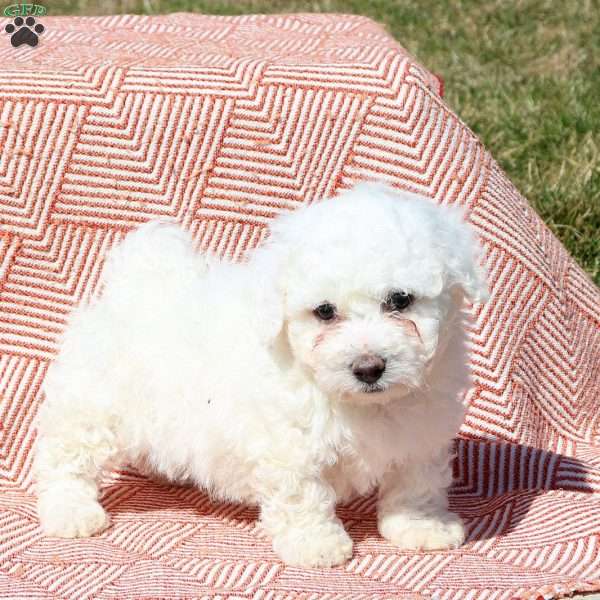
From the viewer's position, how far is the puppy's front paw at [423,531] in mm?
2941

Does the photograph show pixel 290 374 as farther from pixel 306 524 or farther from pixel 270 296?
pixel 306 524

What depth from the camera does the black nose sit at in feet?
8.40

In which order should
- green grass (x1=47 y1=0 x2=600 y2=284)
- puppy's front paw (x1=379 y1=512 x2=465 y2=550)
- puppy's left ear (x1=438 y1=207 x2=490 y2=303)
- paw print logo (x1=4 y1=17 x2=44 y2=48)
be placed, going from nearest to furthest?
puppy's left ear (x1=438 y1=207 x2=490 y2=303) → puppy's front paw (x1=379 y1=512 x2=465 y2=550) → paw print logo (x1=4 y1=17 x2=44 y2=48) → green grass (x1=47 y1=0 x2=600 y2=284)

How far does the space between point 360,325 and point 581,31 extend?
15.5ft

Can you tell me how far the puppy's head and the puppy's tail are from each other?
56 centimetres

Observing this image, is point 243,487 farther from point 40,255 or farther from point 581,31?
point 581,31

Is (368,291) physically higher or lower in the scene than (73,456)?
higher

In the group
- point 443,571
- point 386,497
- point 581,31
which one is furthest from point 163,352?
point 581,31

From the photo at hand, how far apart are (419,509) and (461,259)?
685 millimetres

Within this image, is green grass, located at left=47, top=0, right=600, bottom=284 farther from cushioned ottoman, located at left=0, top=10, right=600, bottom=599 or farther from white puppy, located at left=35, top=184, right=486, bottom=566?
white puppy, located at left=35, top=184, right=486, bottom=566

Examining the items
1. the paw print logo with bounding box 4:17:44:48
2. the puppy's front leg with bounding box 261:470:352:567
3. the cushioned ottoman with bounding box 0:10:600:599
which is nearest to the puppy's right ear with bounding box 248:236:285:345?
the puppy's front leg with bounding box 261:470:352:567

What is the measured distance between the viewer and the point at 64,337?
11.3 ft

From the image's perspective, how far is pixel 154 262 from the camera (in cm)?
328

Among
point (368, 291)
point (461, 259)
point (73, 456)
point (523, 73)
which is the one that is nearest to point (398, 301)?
point (368, 291)
